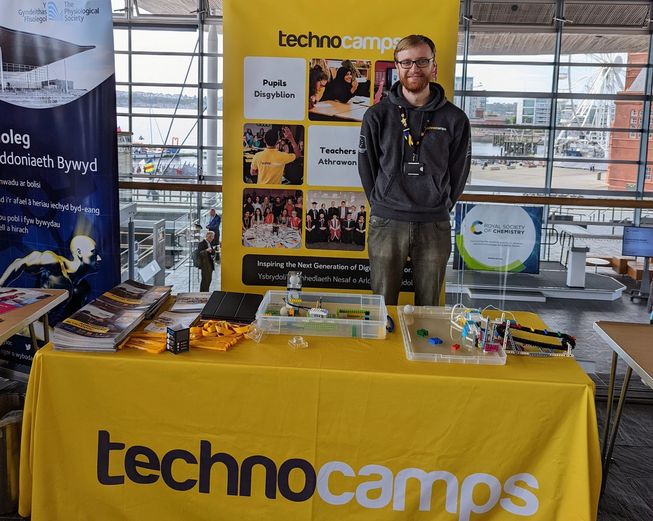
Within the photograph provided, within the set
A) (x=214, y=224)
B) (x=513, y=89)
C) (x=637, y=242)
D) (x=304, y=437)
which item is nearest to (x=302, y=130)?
(x=214, y=224)

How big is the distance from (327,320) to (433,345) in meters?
0.33

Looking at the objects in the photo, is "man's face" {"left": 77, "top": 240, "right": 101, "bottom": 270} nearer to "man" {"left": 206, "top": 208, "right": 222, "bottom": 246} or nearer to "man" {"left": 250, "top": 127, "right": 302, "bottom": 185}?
"man" {"left": 206, "top": 208, "right": 222, "bottom": 246}

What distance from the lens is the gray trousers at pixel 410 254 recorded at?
269cm

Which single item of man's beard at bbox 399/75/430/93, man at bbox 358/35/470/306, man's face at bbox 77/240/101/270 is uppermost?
man's beard at bbox 399/75/430/93

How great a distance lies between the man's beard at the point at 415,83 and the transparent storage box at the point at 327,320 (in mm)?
910

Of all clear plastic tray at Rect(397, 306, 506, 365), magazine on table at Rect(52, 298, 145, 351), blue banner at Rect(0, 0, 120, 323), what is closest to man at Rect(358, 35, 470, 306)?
clear plastic tray at Rect(397, 306, 506, 365)

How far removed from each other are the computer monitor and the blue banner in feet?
11.9

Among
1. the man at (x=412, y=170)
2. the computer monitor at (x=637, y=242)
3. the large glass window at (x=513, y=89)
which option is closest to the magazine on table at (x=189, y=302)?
the man at (x=412, y=170)

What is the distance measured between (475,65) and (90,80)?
8.95 metres

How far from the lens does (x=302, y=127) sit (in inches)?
131

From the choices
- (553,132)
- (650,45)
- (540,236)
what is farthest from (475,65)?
(540,236)

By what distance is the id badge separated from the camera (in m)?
2.62

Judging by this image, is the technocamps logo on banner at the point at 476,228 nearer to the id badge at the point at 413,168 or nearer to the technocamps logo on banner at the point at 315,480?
the id badge at the point at 413,168

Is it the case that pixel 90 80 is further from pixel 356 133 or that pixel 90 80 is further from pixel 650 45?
pixel 650 45
